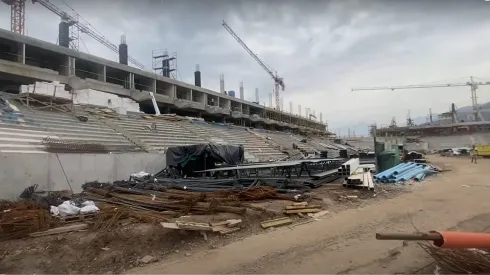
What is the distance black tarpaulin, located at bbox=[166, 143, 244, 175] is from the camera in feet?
56.1

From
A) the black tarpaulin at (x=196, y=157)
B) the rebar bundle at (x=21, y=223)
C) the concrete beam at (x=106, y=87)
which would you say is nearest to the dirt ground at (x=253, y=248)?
the rebar bundle at (x=21, y=223)

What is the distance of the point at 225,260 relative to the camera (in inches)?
208

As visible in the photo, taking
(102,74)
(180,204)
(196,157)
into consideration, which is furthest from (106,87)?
(180,204)

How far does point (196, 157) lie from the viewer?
17156 mm

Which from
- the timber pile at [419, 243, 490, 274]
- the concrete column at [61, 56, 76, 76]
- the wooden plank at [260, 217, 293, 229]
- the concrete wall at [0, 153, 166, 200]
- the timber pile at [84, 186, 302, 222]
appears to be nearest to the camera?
the timber pile at [419, 243, 490, 274]

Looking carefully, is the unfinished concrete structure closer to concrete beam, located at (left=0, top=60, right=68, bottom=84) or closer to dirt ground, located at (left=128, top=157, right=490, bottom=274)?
concrete beam, located at (left=0, top=60, right=68, bottom=84)

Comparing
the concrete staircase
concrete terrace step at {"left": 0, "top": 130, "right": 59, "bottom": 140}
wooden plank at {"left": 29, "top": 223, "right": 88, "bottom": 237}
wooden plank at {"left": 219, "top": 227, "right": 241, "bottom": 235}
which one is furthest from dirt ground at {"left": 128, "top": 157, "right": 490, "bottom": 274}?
the concrete staircase

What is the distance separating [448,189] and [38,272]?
13405 millimetres

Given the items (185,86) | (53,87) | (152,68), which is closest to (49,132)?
(53,87)

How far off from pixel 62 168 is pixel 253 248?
1073cm

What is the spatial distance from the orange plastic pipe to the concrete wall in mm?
13163

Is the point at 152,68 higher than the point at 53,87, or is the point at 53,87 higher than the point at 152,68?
the point at 152,68

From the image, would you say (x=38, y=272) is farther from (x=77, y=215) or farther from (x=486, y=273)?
(x=486, y=273)

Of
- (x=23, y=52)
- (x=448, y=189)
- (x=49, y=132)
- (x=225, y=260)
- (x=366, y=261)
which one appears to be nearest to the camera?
(x=366, y=261)
